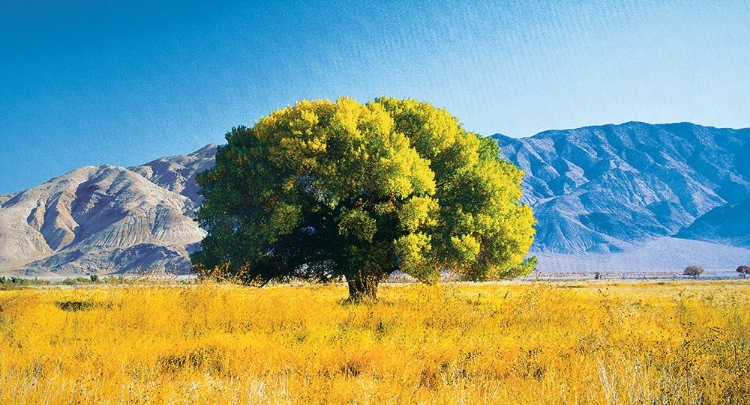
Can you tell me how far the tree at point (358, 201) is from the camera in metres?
22.7

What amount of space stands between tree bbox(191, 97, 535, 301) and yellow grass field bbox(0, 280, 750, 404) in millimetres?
5753

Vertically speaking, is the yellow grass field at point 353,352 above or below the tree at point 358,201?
below

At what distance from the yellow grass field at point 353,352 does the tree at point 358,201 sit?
5753mm

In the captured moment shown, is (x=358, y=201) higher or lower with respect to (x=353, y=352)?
higher

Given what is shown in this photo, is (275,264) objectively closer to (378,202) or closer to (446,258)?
(378,202)

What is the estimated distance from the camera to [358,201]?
24.0 meters

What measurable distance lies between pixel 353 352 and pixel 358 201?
13.9m

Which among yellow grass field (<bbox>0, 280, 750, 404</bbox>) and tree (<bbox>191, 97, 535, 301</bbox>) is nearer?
yellow grass field (<bbox>0, 280, 750, 404</bbox>)

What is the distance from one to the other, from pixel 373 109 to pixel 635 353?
1806 cm

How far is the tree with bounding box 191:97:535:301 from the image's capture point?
22.7m

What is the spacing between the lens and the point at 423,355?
10211 mm

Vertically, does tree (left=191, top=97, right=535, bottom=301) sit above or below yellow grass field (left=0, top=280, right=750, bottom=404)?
above

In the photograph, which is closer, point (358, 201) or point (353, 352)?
point (353, 352)

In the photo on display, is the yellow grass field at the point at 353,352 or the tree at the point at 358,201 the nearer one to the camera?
the yellow grass field at the point at 353,352
